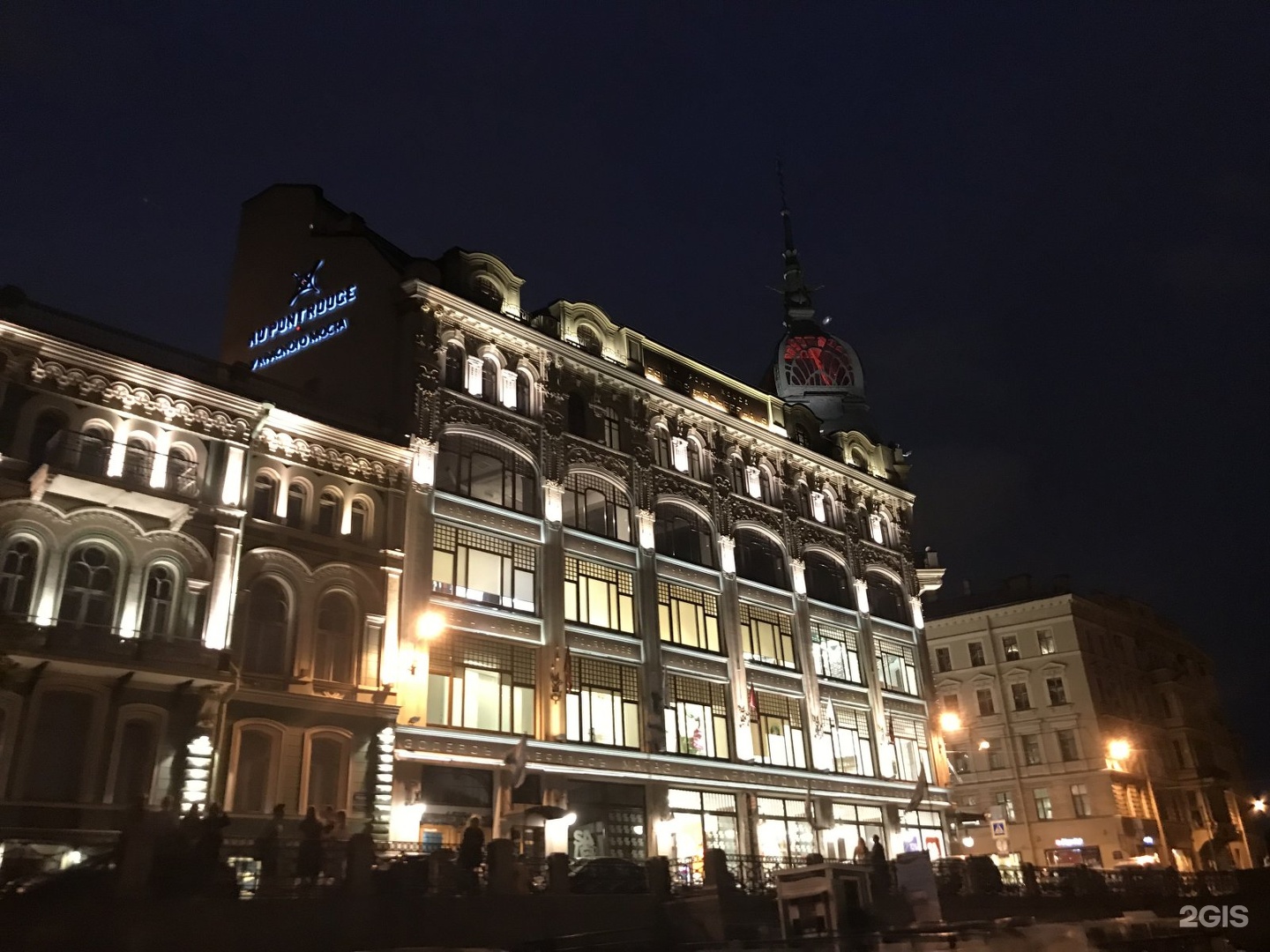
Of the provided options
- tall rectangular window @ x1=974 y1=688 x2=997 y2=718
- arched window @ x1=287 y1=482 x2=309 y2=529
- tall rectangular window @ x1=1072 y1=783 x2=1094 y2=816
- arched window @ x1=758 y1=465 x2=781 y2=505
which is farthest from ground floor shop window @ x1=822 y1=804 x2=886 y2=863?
arched window @ x1=287 y1=482 x2=309 y2=529

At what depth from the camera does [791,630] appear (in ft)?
157

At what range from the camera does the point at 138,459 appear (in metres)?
28.5

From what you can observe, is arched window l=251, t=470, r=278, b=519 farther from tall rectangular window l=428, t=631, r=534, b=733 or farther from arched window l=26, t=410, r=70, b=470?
tall rectangular window l=428, t=631, r=534, b=733

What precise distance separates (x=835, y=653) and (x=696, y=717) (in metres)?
11.4

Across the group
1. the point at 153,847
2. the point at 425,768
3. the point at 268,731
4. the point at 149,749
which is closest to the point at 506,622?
the point at 425,768

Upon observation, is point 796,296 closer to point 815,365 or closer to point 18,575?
point 815,365

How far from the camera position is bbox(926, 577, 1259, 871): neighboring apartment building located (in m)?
61.0

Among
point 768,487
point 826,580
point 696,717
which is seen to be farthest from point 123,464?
point 826,580

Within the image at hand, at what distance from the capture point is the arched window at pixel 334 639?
30.5 metres

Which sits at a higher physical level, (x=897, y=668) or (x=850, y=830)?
(x=897, y=668)

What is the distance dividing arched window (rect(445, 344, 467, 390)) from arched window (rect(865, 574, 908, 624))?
25945mm

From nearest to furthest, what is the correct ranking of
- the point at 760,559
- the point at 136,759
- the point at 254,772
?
the point at 136,759 < the point at 254,772 < the point at 760,559

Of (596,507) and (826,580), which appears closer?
(596,507)

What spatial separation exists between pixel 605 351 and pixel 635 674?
1417 cm
